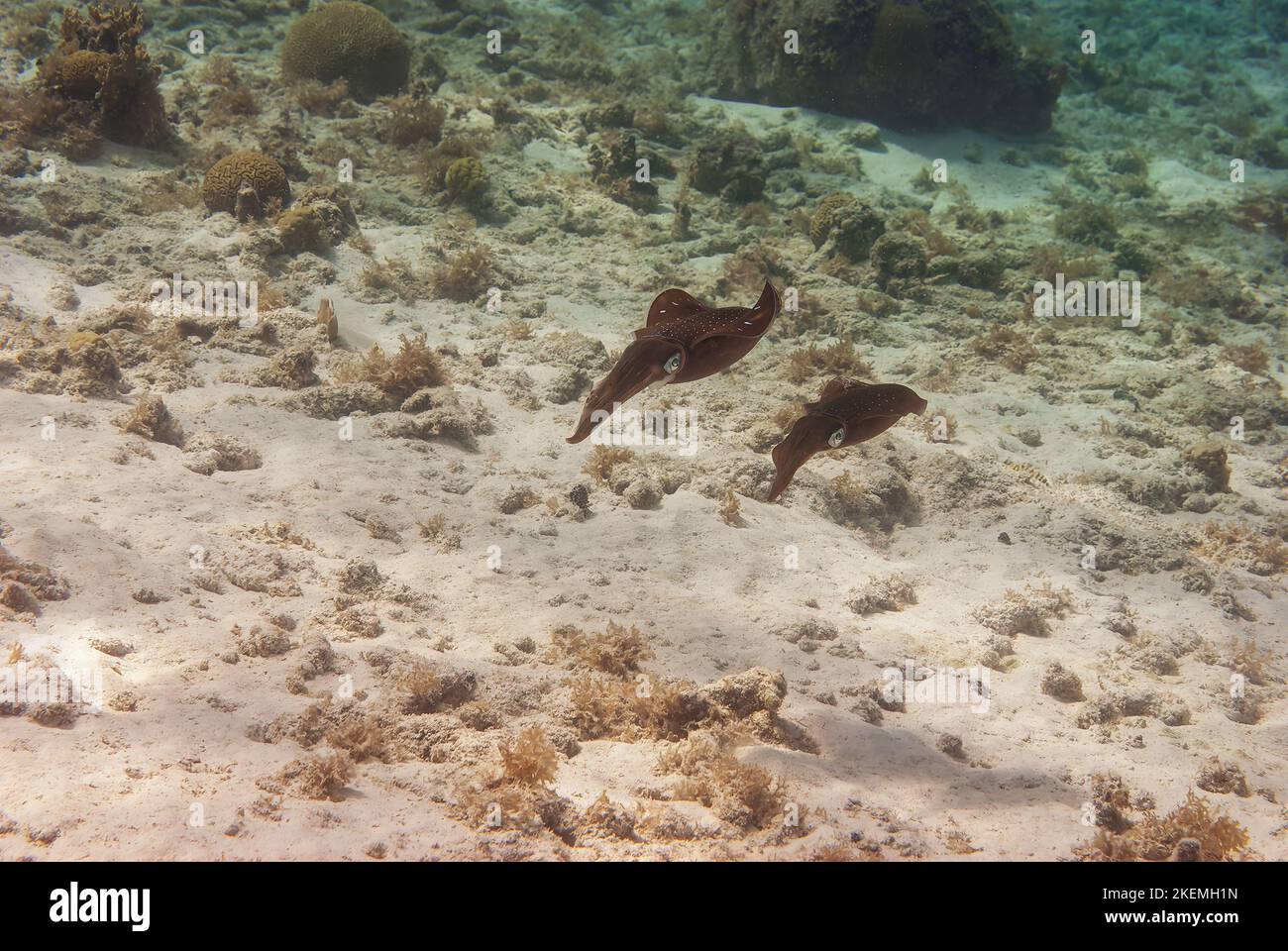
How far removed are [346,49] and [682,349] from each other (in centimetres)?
1408

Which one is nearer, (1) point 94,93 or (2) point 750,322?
(2) point 750,322

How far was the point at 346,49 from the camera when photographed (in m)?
13.5

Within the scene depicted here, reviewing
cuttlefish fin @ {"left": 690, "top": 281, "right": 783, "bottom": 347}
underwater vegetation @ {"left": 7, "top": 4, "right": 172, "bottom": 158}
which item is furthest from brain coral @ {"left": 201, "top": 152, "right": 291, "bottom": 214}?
cuttlefish fin @ {"left": 690, "top": 281, "right": 783, "bottom": 347}

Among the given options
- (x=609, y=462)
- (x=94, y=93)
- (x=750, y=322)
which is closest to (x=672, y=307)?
(x=750, y=322)

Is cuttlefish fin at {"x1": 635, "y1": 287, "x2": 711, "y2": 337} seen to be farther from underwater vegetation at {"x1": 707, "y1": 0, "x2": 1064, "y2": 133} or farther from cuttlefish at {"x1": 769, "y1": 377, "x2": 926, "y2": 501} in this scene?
underwater vegetation at {"x1": 707, "y1": 0, "x2": 1064, "y2": 133}

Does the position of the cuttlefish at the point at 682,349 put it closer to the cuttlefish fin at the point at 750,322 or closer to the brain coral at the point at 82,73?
the cuttlefish fin at the point at 750,322

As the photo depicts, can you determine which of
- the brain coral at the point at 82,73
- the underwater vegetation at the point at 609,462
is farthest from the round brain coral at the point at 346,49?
the brain coral at the point at 82,73

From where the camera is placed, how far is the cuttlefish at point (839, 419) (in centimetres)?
372

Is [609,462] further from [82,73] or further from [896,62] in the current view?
[896,62]

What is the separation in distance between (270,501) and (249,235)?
222 inches

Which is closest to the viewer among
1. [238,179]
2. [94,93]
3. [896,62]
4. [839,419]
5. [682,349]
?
[682,349]

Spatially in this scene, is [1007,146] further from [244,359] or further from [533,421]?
[244,359]

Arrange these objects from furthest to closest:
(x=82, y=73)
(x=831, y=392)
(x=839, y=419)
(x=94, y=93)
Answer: (x=94, y=93) < (x=82, y=73) < (x=831, y=392) < (x=839, y=419)
